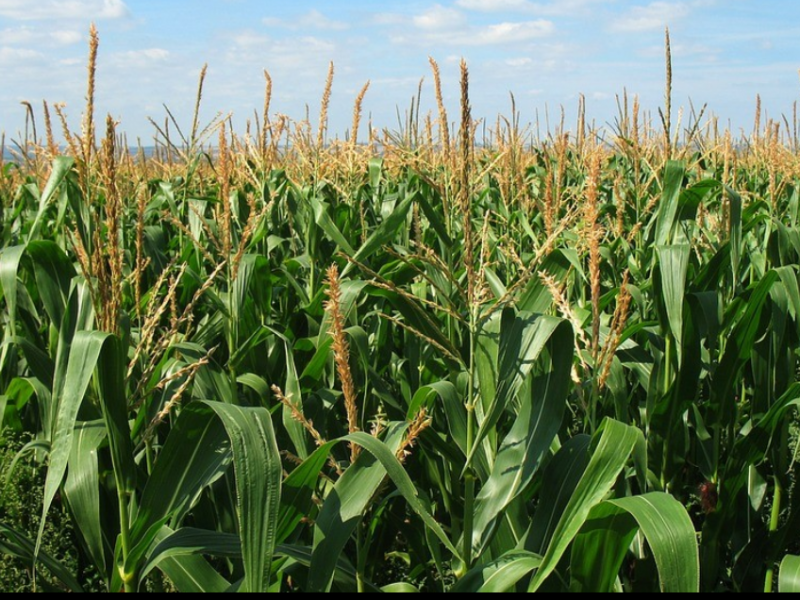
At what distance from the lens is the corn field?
1.39m

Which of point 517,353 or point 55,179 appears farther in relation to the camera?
point 55,179

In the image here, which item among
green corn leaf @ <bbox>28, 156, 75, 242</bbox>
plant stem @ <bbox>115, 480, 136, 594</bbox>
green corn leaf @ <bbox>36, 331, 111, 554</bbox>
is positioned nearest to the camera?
green corn leaf @ <bbox>36, 331, 111, 554</bbox>

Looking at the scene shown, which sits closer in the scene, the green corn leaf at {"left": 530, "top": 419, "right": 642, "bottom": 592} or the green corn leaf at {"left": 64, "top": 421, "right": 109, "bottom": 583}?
the green corn leaf at {"left": 530, "top": 419, "right": 642, "bottom": 592}

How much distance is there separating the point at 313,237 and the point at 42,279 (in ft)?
4.25

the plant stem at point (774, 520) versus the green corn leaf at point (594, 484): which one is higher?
the green corn leaf at point (594, 484)

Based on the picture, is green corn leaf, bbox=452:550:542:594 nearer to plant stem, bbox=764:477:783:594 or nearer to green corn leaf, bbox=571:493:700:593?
green corn leaf, bbox=571:493:700:593

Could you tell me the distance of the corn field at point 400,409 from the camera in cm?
139

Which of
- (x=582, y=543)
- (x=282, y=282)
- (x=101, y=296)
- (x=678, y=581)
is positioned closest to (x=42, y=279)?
(x=101, y=296)

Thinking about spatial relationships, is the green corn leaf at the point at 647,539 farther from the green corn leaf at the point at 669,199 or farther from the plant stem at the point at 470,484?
the green corn leaf at the point at 669,199

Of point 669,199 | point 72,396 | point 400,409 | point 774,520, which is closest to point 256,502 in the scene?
point 72,396

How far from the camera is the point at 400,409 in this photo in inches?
91.8

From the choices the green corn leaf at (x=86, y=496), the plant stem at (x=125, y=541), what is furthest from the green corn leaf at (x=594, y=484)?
the green corn leaf at (x=86, y=496)

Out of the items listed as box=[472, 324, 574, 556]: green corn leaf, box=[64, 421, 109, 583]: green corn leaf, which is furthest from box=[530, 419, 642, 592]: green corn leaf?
box=[64, 421, 109, 583]: green corn leaf

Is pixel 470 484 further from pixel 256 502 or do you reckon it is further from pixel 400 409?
pixel 400 409
